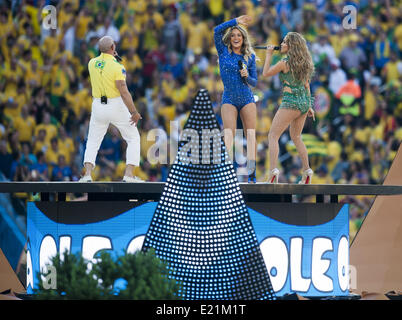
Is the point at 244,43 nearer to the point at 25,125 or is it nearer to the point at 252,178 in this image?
the point at 252,178

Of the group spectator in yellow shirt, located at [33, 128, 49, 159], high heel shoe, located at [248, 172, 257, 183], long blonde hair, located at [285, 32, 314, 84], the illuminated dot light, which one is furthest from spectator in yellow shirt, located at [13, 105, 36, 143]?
the illuminated dot light

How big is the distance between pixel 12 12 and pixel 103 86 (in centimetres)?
568

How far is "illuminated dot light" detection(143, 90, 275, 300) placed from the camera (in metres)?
7.12

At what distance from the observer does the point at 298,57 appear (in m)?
8.05

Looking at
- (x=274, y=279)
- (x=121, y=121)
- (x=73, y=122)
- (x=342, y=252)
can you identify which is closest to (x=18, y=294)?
(x=121, y=121)

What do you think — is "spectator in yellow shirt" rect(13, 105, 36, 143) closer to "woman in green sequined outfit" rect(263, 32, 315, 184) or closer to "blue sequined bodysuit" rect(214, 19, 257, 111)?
"blue sequined bodysuit" rect(214, 19, 257, 111)

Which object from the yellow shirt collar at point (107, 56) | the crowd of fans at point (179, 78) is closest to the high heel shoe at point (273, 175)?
the yellow shirt collar at point (107, 56)

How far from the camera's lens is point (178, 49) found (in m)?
13.3

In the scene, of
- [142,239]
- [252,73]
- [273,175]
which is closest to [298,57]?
[252,73]

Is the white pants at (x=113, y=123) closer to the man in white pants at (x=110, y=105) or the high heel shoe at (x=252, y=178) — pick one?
the man in white pants at (x=110, y=105)

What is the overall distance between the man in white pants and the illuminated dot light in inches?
39.3

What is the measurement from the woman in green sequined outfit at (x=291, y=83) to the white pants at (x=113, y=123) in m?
1.39

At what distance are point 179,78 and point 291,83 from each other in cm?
493
